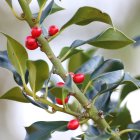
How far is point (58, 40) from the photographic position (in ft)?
5.60

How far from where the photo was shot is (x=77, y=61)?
3.31 ft

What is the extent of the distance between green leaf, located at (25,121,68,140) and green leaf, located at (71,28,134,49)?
171mm

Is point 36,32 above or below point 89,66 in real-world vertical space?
above

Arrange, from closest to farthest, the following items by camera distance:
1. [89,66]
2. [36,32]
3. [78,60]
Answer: [36,32] < [89,66] < [78,60]

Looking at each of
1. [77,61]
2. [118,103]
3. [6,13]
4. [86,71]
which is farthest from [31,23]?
[6,13]

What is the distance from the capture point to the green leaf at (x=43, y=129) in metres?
0.71

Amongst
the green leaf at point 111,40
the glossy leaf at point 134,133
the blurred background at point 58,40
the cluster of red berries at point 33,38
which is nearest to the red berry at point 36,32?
the cluster of red berries at point 33,38

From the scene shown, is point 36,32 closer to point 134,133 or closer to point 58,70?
point 58,70

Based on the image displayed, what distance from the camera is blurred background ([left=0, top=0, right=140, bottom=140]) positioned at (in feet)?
5.24

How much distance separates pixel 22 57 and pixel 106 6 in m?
1.23

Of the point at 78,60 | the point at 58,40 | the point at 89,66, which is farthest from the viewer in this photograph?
the point at 58,40

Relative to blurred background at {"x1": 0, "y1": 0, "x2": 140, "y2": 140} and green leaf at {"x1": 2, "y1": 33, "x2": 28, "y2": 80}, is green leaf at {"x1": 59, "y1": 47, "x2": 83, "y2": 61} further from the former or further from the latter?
blurred background at {"x1": 0, "y1": 0, "x2": 140, "y2": 140}

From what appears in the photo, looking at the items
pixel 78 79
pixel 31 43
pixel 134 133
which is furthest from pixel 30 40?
pixel 134 133

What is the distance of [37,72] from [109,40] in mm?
168
